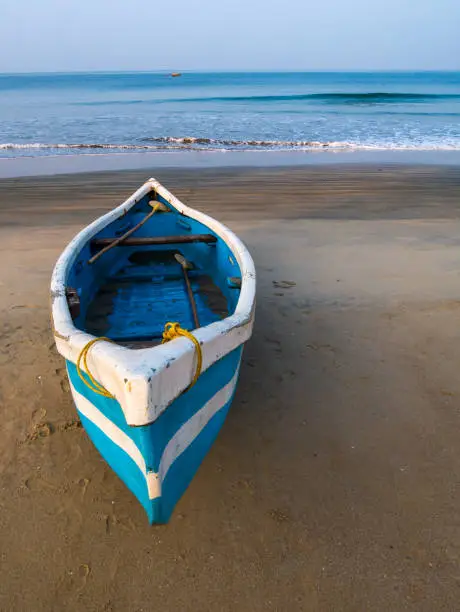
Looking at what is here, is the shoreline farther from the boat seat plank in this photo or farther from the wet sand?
the boat seat plank

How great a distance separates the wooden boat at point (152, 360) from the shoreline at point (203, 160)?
9538mm

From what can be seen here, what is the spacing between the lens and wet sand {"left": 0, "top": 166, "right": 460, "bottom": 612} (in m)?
2.52

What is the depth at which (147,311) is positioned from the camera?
456 cm

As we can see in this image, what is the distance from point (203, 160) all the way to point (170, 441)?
552 inches

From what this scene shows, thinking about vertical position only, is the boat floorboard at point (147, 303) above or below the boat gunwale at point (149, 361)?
below

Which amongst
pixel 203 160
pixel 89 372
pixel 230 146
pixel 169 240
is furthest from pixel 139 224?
pixel 230 146

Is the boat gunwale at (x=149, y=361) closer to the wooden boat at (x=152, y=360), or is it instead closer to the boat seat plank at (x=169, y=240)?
the wooden boat at (x=152, y=360)

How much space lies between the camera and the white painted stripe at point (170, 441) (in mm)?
2317

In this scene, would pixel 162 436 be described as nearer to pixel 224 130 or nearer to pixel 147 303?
pixel 147 303

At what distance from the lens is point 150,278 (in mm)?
5340

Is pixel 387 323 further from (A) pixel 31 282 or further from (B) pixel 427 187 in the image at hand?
(B) pixel 427 187

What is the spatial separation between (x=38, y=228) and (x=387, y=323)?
5.99 m

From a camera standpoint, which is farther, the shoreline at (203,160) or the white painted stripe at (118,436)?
the shoreline at (203,160)

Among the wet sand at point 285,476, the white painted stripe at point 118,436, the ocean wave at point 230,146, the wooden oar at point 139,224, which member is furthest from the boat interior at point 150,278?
the ocean wave at point 230,146
